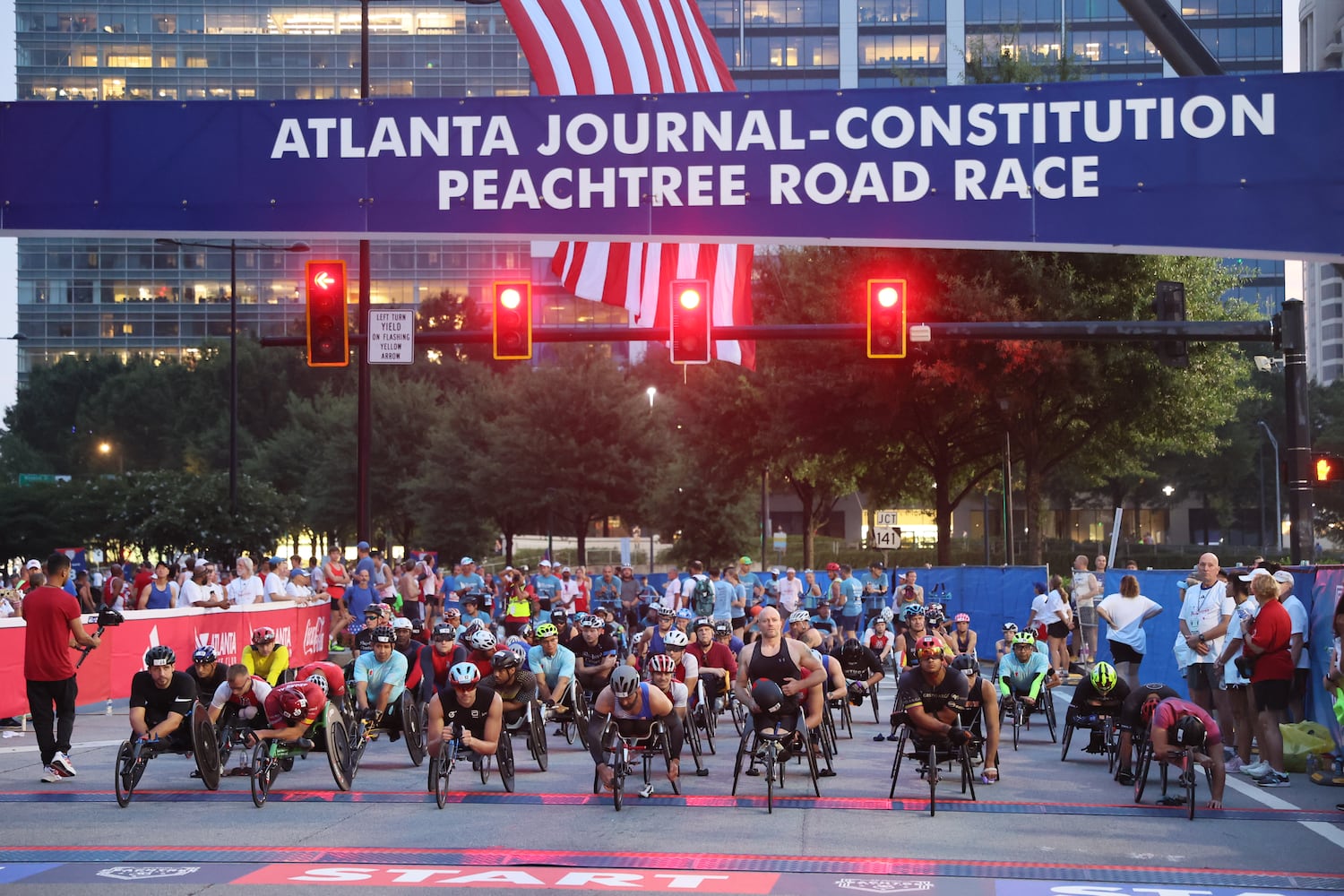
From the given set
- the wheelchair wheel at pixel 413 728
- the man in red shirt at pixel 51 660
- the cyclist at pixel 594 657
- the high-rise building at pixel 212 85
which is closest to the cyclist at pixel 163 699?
the man in red shirt at pixel 51 660

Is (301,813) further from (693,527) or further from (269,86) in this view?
(269,86)

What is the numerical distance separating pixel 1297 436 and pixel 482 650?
10.4 metres

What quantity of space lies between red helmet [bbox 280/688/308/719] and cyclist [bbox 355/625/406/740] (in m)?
1.66

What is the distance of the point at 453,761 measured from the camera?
14078 millimetres

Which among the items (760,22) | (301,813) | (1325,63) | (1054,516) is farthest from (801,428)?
(1325,63)

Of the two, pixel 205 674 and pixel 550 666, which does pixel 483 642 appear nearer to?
pixel 550 666

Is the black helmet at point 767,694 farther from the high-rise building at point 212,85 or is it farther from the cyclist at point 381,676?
the high-rise building at point 212,85

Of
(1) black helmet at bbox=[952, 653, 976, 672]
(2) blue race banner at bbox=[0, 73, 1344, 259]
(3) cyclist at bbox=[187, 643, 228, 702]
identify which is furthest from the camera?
(3) cyclist at bbox=[187, 643, 228, 702]

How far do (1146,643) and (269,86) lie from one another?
354 ft

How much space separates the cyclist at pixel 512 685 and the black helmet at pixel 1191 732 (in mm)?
5932

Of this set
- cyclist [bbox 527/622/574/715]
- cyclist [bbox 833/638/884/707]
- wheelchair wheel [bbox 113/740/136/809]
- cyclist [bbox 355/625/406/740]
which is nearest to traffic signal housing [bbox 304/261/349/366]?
cyclist [bbox 527/622/574/715]

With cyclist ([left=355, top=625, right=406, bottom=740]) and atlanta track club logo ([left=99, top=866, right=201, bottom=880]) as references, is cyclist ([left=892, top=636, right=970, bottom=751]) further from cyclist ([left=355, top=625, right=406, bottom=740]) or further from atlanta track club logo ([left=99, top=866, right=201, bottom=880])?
atlanta track club logo ([left=99, top=866, right=201, bottom=880])

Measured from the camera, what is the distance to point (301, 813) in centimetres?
1337

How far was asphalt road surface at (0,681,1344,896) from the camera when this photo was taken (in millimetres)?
10328
